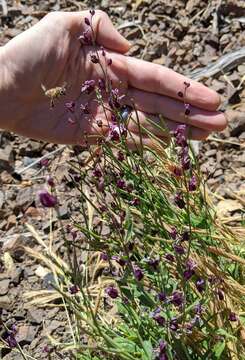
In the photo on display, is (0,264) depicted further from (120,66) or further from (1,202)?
(120,66)

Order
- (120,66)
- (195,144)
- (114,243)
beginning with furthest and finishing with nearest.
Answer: (195,144) < (120,66) < (114,243)

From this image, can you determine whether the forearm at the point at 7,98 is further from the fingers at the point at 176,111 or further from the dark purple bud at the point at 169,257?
the dark purple bud at the point at 169,257

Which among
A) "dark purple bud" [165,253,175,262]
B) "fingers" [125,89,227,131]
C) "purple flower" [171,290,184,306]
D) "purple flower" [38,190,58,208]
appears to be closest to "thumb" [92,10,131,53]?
"fingers" [125,89,227,131]

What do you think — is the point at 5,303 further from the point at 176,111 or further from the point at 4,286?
the point at 176,111

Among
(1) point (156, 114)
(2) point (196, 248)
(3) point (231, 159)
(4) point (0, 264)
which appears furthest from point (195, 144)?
(2) point (196, 248)

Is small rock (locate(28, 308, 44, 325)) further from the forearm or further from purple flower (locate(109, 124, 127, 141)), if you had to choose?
purple flower (locate(109, 124, 127, 141))

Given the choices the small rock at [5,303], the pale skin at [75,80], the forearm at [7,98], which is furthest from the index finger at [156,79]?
the small rock at [5,303]

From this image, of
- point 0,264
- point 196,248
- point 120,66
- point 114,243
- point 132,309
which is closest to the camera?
point 132,309
